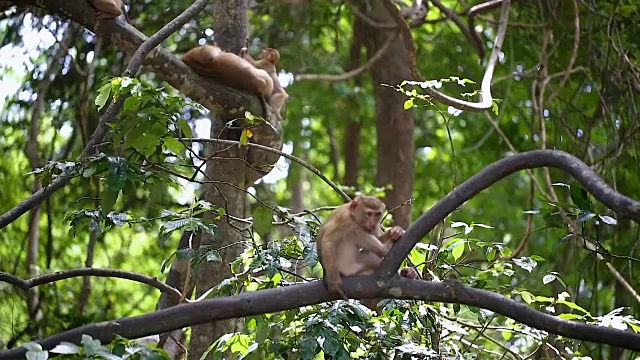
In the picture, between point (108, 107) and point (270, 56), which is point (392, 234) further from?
point (270, 56)

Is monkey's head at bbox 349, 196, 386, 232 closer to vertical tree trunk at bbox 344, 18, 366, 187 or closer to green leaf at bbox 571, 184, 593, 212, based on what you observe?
green leaf at bbox 571, 184, 593, 212

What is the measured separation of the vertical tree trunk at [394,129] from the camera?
8320 millimetres

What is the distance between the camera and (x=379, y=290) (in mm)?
3191

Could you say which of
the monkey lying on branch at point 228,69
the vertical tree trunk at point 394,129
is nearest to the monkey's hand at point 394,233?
the monkey lying on branch at point 228,69

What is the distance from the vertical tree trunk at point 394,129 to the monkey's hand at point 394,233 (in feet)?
12.6

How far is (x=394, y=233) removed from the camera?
4.17m

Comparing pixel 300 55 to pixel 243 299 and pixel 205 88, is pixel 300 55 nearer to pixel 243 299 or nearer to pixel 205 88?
pixel 205 88

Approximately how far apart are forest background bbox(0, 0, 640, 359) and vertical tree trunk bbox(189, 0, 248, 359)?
16mm

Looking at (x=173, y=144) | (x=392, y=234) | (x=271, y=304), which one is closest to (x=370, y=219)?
(x=392, y=234)

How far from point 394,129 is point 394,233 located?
170 inches

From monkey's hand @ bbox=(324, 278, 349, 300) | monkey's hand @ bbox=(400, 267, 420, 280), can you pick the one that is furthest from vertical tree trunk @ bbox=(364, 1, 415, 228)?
monkey's hand @ bbox=(324, 278, 349, 300)

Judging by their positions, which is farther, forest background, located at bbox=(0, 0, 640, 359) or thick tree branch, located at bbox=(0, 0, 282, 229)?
thick tree branch, located at bbox=(0, 0, 282, 229)

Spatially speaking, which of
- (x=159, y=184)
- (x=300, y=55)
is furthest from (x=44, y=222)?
(x=159, y=184)

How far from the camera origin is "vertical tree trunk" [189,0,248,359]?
15.9ft
